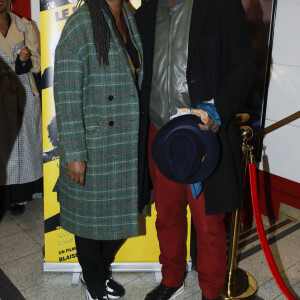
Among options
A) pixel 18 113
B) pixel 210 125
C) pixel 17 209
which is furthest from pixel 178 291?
pixel 18 113

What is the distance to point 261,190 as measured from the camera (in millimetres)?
3564

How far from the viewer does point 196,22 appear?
185 centimetres

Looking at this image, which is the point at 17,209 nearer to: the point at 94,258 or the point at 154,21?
the point at 94,258

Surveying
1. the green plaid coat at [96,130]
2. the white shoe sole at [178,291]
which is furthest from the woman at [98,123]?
the white shoe sole at [178,291]

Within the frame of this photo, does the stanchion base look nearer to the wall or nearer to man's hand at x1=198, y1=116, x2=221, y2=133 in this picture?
man's hand at x1=198, y1=116, x2=221, y2=133

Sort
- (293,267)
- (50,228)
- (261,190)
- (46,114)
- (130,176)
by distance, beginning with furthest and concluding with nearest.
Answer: (261,190)
(293,267)
(50,228)
(46,114)
(130,176)

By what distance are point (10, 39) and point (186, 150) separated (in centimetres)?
186

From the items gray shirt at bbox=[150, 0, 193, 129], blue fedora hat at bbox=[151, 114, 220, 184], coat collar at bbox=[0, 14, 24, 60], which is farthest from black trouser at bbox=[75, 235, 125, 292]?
coat collar at bbox=[0, 14, 24, 60]

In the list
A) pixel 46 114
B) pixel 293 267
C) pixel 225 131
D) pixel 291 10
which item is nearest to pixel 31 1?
pixel 46 114

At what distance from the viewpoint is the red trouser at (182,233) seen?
2039 mm

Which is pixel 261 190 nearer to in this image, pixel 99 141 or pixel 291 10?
pixel 291 10

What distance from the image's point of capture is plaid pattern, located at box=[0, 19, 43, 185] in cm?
317

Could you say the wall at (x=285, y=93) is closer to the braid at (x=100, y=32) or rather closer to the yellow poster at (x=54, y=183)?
the yellow poster at (x=54, y=183)

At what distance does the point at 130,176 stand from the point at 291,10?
1.88 m
